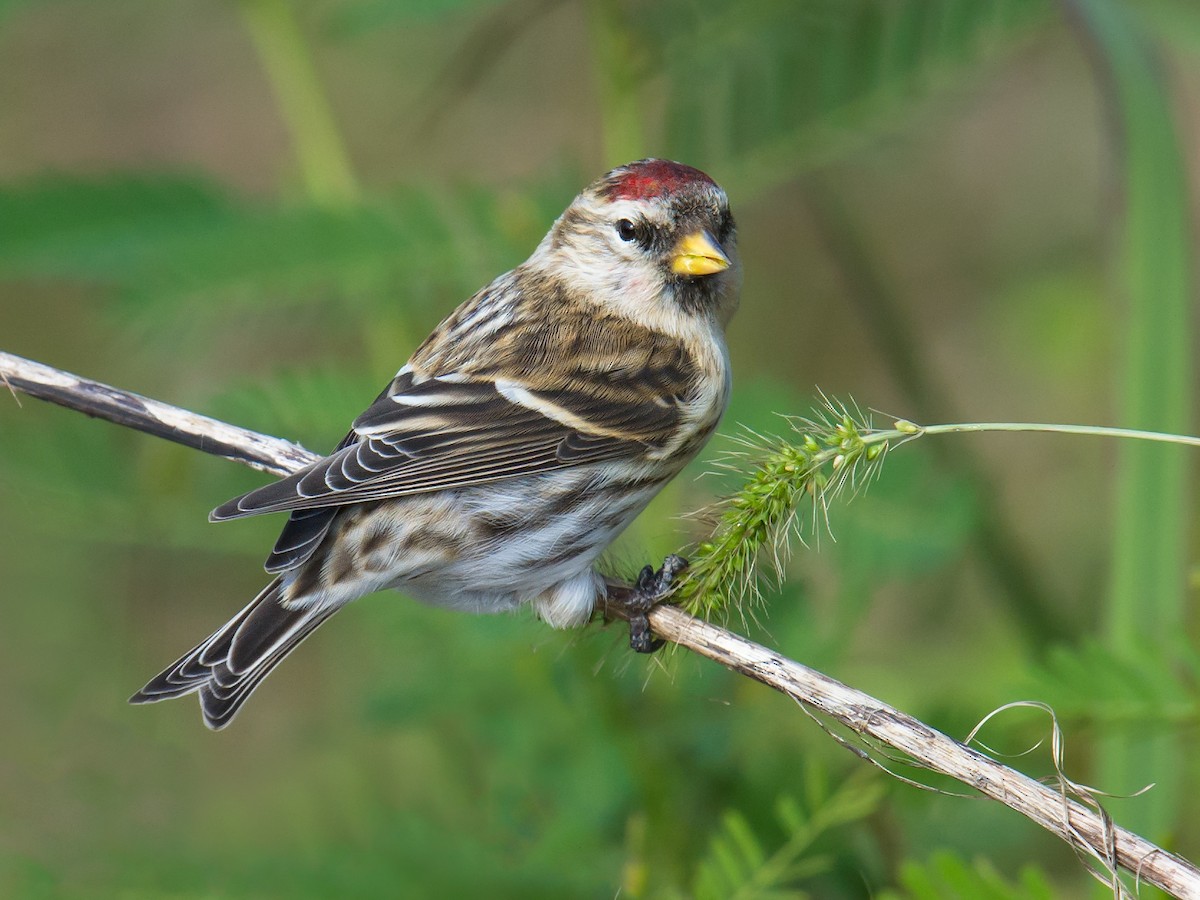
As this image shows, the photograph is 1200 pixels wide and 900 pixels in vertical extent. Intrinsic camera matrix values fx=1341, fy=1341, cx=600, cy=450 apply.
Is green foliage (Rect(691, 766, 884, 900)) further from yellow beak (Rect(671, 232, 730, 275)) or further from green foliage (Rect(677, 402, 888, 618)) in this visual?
yellow beak (Rect(671, 232, 730, 275))

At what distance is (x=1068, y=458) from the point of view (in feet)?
18.7

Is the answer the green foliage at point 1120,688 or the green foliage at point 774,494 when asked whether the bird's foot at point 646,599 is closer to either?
the green foliage at point 774,494

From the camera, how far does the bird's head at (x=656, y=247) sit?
3496 mm

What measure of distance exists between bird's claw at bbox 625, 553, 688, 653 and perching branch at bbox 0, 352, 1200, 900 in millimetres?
46

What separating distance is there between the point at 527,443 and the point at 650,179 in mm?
814

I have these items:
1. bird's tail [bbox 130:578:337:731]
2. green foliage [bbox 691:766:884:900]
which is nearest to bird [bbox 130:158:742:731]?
bird's tail [bbox 130:578:337:731]

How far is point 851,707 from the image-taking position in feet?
7.31

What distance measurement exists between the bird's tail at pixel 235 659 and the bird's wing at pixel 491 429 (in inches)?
13.1

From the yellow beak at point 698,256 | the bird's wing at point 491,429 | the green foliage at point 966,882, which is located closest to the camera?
the green foliage at point 966,882

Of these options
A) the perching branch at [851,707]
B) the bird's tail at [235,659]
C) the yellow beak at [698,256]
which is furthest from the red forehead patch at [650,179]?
the bird's tail at [235,659]

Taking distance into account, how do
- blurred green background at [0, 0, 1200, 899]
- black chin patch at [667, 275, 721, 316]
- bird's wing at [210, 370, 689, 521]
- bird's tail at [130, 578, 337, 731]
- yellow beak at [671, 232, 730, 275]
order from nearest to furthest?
bird's tail at [130, 578, 337, 731]
bird's wing at [210, 370, 689, 521]
blurred green background at [0, 0, 1200, 899]
yellow beak at [671, 232, 730, 275]
black chin patch at [667, 275, 721, 316]

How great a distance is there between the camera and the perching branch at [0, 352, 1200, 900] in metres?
2.03

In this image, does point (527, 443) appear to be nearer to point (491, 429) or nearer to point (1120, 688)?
point (491, 429)

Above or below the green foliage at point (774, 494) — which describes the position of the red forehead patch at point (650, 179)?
above
